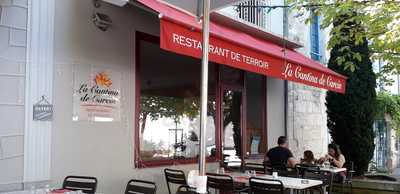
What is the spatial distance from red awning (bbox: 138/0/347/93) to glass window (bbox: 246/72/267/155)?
1973 mm

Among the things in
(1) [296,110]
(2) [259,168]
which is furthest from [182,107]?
(1) [296,110]

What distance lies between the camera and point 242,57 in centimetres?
684

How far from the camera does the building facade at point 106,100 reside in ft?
18.4

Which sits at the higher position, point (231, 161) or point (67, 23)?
point (67, 23)

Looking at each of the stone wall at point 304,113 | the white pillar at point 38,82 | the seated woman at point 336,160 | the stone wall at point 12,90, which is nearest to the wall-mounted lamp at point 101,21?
the white pillar at point 38,82

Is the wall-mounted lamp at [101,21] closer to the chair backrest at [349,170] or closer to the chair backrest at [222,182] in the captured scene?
the chair backrest at [222,182]

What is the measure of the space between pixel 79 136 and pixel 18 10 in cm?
185

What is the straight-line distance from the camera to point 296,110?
12383 mm

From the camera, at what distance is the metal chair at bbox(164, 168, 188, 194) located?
276 inches

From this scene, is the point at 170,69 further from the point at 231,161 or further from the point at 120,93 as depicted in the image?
the point at 231,161

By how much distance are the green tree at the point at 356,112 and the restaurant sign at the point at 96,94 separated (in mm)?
6932

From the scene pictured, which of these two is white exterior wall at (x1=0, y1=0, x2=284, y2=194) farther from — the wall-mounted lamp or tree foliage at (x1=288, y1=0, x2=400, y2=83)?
tree foliage at (x1=288, y1=0, x2=400, y2=83)

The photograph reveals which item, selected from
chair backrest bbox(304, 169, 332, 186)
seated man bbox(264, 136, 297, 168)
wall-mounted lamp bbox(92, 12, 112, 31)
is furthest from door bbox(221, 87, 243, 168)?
wall-mounted lamp bbox(92, 12, 112, 31)

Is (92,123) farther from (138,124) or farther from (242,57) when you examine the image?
(242,57)
